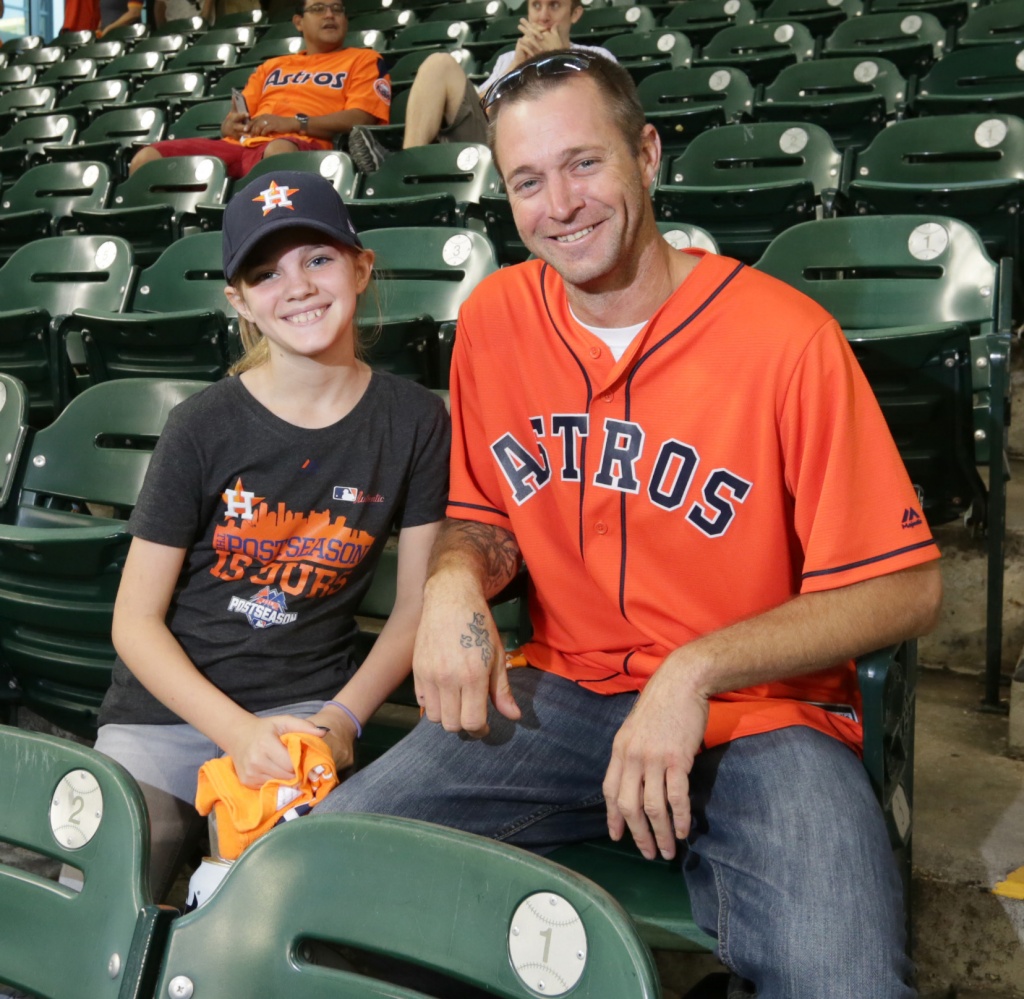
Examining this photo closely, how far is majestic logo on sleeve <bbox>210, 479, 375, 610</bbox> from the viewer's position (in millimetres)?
1838

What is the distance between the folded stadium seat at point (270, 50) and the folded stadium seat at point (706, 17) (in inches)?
106

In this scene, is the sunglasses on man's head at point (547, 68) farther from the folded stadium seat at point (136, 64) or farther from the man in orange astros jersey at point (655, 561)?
the folded stadium seat at point (136, 64)

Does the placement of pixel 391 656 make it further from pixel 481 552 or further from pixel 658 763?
pixel 658 763

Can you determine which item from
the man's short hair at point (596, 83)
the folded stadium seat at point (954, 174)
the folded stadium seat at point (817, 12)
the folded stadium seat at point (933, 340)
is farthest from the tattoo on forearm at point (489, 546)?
the folded stadium seat at point (817, 12)

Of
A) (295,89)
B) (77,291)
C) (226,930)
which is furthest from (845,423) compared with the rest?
(295,89)

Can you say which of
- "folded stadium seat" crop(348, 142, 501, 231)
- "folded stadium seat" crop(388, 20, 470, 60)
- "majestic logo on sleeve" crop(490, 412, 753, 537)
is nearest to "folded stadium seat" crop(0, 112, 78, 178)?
"folded stadium seat" crop(388, 20, 470, 60)

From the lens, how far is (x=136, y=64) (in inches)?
369

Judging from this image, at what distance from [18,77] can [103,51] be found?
77cm

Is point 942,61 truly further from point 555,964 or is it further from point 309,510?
point 555,964

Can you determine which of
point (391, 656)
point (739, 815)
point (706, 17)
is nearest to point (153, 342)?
point (391, 656)

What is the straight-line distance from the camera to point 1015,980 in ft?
6.13

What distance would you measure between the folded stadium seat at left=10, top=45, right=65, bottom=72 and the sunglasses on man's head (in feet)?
33.2

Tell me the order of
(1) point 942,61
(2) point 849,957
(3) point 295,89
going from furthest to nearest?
1. (3) point 295,89
2. (1) point 942,61
3. (2) point 849,957

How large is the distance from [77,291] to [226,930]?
11.3 ft
